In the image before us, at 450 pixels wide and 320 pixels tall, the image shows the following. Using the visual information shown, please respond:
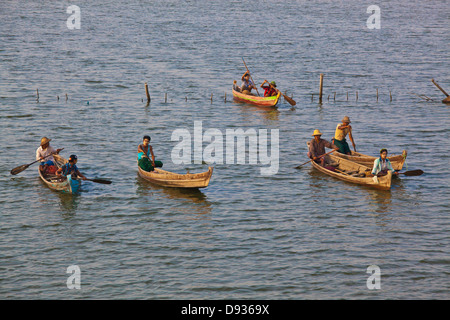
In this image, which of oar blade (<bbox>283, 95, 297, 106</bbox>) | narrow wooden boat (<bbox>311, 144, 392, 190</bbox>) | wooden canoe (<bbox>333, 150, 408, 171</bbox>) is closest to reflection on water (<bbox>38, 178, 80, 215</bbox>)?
narrow wooden boat (<bbox>311, 144, 392, 190</bbox>)

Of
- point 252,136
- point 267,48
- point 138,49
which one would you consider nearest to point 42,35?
point 138,49

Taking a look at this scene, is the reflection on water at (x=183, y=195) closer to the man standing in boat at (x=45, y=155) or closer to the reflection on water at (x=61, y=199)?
the reflection on water at (x=61, y=199)

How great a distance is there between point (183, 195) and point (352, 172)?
7595 mm

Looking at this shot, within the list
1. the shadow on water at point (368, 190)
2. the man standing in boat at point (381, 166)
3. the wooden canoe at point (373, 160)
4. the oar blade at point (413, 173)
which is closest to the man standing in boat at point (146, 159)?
the shadow on water at point (368, 190)

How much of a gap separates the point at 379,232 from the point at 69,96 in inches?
1204

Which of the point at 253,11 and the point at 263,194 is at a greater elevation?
the point at 253,11

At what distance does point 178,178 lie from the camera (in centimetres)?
2658

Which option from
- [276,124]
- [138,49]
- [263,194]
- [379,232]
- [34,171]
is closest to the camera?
[379,232]

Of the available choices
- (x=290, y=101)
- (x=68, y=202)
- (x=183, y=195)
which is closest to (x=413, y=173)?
(x=183, y=195)

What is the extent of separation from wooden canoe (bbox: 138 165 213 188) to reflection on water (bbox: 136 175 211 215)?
278mm

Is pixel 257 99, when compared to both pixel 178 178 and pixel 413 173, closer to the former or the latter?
pixel 413 173

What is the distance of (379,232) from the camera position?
23.3m

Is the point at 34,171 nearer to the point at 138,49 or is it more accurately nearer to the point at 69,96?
the point at 69,96
